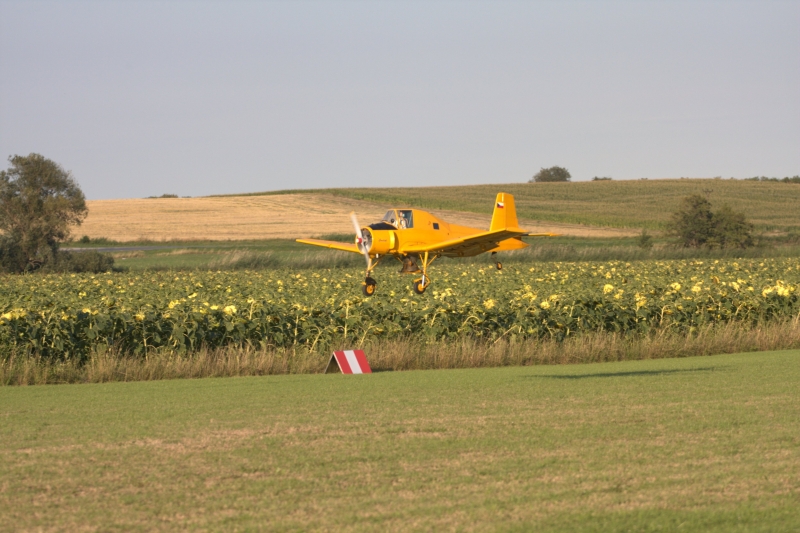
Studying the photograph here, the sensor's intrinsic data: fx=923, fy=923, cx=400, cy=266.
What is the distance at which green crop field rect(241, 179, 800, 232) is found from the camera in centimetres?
9719

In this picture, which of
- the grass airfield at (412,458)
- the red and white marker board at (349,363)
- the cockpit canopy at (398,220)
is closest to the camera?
the grass airfield at (412,458)

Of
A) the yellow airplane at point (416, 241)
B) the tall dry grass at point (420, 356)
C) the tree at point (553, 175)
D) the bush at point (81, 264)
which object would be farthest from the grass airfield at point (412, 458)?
the tree at point (553, 175)

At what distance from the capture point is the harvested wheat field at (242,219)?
286 feet

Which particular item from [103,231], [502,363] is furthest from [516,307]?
[103,231]

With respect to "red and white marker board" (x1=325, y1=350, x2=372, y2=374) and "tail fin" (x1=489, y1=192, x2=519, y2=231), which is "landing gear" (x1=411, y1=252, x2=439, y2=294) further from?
"red and white marker board" (x1=325, y1=350, x2=372, y2=374)

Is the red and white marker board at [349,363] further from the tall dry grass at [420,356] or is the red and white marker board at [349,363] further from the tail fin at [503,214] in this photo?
the tail fin at [503,214]

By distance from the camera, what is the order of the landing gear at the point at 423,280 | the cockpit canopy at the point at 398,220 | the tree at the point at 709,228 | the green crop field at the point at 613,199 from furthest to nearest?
the green crop field at the point at 613,199 < the tree at the point at 709,228 < the cockpit canopy at the point at 398,220 < the landing gear at the point at 423,280

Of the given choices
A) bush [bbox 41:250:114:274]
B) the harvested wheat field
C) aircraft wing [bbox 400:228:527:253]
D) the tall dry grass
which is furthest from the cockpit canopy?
the harvested wheat field

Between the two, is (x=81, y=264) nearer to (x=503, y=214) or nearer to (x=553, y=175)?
(x=503, y=214)

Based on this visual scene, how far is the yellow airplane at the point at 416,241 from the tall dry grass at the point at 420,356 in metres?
3.66

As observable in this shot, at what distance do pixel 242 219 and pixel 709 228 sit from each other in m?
52.0

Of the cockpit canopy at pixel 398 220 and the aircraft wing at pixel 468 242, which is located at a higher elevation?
the cockpit canopy at pixel 398 220

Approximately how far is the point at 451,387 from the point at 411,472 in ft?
22.2

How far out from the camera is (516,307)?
2184 cm
